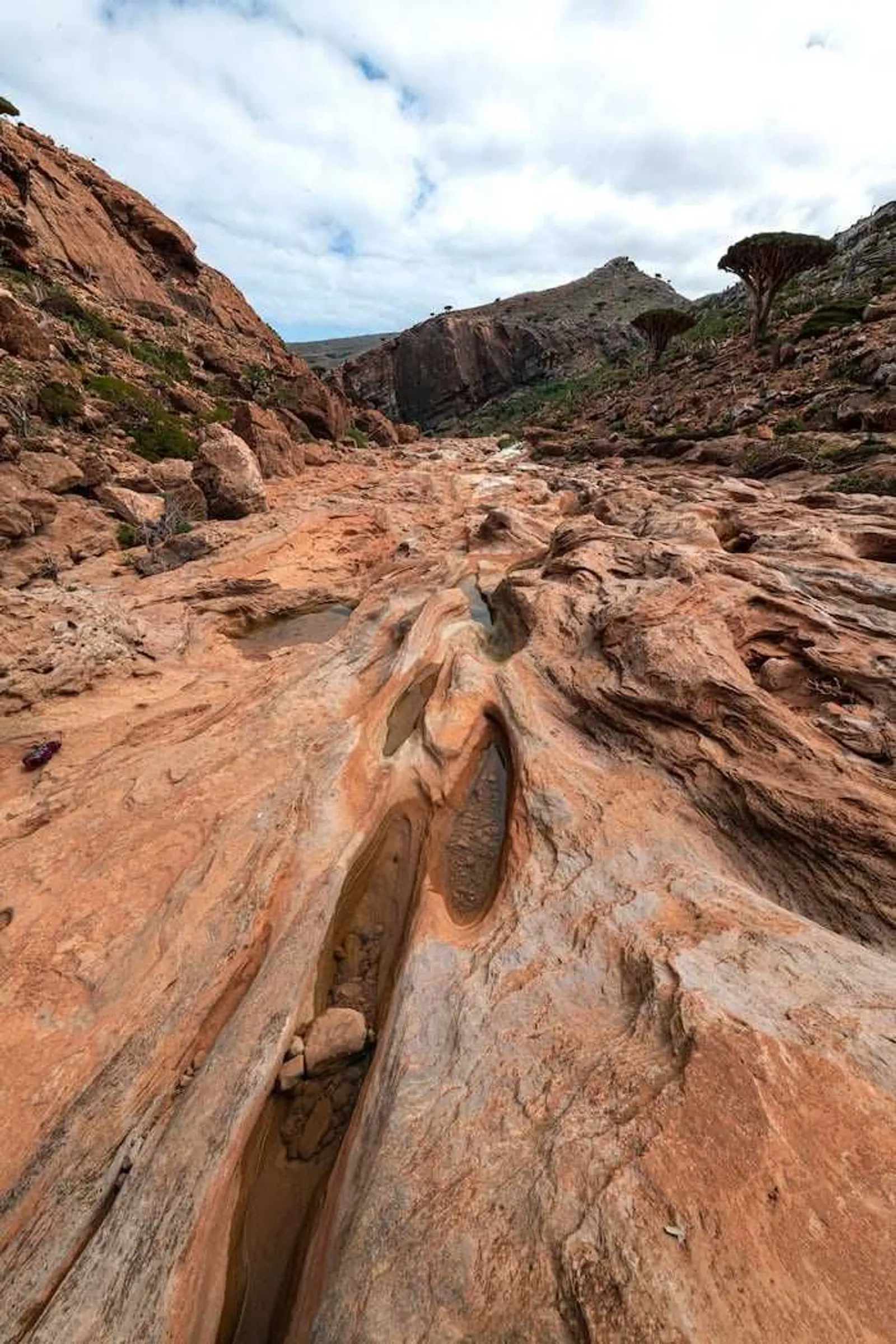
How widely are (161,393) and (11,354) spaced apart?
563 centimetres

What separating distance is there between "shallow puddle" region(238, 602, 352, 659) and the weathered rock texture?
147 centimetres

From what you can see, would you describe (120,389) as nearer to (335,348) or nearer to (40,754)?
(40,754)

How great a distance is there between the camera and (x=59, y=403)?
50.0ft

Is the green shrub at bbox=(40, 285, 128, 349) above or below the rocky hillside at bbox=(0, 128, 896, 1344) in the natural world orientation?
above

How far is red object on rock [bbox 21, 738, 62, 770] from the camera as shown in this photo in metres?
6.13

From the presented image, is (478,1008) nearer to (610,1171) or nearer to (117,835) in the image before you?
(610,1171)

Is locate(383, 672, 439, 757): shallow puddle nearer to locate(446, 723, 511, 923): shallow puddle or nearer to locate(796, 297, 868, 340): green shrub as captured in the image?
locate(446, 723, 511, 923): shallow puddle

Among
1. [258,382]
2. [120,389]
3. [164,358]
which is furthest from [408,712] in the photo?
[258,382]

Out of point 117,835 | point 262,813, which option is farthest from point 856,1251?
point 117,835

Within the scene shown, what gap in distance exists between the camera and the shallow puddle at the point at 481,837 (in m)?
4.89

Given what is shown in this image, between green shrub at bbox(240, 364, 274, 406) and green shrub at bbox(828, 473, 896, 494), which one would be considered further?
green shrub at bbox(240, 364, 274, 406)

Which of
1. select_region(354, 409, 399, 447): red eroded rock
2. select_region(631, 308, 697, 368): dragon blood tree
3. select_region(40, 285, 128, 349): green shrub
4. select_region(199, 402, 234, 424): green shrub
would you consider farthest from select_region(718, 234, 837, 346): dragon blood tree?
select_region(40, 285, 128, 349): green shrub

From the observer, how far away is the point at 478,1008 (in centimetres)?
356

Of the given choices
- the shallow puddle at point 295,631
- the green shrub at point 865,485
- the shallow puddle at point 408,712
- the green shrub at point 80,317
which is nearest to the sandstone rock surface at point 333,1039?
the shallow puddle at point 408,712
